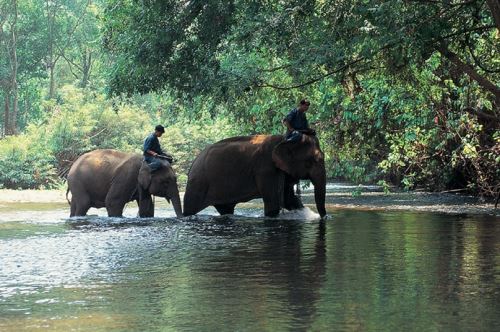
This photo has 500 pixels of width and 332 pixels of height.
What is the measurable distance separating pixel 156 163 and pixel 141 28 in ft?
11.1

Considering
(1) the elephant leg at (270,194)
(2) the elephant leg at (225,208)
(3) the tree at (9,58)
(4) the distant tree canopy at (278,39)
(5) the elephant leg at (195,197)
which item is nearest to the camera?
(4) the distant tree canopy at (278,39)

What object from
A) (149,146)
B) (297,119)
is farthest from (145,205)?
(297,119)

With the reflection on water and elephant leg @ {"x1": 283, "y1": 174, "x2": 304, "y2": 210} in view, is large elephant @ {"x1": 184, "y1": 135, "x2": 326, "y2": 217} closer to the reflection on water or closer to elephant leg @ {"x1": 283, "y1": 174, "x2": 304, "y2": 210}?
elephant leg @ {"x1": 283, "y1": 174, "x2": 304, "y2": 210}

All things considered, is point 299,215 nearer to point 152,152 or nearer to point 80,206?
point 152,152

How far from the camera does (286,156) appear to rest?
18.7 meters

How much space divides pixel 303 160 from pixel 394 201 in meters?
7.61

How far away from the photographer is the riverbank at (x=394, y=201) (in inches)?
861

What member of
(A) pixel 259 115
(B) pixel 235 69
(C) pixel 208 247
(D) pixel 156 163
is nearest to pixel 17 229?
(D) pixel 156 163

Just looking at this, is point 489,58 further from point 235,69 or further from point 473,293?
point 473,293

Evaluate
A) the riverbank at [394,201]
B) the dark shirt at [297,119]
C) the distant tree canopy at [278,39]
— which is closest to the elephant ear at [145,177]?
the distant tree canopy at [278,39]

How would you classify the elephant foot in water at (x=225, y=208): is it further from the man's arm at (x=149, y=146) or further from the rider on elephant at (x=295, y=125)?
the rider on elephant at (x=295, y=125)

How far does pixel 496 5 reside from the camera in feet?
48.6

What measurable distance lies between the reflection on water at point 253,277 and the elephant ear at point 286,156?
150 cm

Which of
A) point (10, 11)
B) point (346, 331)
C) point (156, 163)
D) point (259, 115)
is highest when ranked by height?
point (10, 11)
